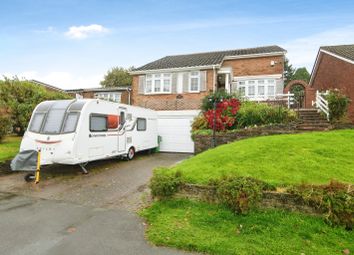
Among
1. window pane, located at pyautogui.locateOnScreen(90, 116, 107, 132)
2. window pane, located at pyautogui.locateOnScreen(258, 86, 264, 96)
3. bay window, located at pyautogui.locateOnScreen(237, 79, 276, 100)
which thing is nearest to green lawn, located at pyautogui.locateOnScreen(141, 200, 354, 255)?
window pane, located at pyautogui.locateOnScreen(90, 116, 107, 132)

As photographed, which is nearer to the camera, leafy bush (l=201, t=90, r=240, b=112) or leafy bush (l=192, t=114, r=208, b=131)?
leafy bush (l=192, t=114, r=208, b=131)

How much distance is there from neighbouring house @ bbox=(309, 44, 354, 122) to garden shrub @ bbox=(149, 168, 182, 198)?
543 inches

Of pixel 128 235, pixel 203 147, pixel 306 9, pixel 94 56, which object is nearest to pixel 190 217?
pixel 128 235

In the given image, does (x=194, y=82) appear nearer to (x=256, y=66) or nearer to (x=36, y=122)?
(x=256, y=66)

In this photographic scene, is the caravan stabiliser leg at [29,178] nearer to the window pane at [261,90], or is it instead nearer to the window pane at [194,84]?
the window pane at [194,84]

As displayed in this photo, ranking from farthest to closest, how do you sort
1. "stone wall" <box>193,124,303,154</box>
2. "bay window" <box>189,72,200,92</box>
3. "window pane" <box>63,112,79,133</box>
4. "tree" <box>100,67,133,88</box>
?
"tree" <box>100,67,133,88</box> → "bay window" <box>189,72,200,92</box> → "stone wall" <box>193,124,303,154</box> → "window pane" <box>63,112,79,133</box>

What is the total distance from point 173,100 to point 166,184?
14.1 metres

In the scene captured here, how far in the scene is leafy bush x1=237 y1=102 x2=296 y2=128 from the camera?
1257 cm

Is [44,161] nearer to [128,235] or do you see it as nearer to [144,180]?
[144,180]

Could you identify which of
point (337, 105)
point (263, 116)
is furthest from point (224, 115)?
point (337, 105)

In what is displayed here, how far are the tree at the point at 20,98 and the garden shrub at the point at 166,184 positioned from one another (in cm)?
1165

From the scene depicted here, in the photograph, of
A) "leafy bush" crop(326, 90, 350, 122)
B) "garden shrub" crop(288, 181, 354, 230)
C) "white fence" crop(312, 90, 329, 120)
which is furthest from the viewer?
"white fence" crop(312, 90, 329, 120)

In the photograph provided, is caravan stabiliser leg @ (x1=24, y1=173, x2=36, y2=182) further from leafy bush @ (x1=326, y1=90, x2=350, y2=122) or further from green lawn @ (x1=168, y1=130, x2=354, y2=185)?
leafy bush @ (x1=326, y1=90, x2=350, y2=122)

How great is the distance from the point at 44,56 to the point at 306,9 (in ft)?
47.7
